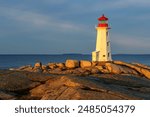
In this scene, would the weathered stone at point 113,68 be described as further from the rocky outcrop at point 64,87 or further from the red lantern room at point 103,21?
the rocky outcrop at point 64,87

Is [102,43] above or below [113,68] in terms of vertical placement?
above

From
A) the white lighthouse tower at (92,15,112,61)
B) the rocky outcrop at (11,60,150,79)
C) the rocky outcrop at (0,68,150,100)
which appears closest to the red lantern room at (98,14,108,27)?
the white lighthouse tower at (92,15,112,61)

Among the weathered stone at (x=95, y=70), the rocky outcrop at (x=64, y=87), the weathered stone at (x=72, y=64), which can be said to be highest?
the rocky outcrop at (x=64, y=87)

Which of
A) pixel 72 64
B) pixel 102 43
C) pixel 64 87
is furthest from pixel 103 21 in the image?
pixel 64 87

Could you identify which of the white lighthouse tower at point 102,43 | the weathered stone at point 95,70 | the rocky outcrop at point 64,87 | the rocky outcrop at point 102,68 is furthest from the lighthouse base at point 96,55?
the rocky outcrop at point 64,87

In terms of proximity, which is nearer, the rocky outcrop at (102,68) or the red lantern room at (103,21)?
the rocky outcrop at (102,68)

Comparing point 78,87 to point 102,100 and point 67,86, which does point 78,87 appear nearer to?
point 67,86

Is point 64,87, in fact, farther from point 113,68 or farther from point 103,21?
point 103,21

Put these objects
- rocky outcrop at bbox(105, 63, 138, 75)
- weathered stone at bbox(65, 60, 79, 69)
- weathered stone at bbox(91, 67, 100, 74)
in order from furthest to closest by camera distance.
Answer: weathered stone at bbox(65, 60, 79, 69)
rocky outcrop at bbox(105, 63, 138, 75)
weathered stone at bbox(91, 67, 100, 74)

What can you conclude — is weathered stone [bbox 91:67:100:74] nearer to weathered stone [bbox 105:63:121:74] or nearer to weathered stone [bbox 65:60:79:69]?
weathered stone [bbox 105:63:121:74]

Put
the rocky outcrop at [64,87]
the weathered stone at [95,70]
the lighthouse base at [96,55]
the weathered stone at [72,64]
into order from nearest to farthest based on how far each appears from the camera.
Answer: the rocky outcrop at [64,87] < the weathered stone at [95,70] < the weathered stone at [72,64] < the lighthouse base at [96,55]

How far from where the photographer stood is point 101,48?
169 feet

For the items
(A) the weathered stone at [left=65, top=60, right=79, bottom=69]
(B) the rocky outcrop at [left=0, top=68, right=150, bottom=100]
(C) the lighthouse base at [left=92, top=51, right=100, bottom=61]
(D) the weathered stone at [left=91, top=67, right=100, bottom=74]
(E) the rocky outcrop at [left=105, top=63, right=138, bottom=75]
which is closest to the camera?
(B) the rocky outcrop at [left=0, top=68, right=150, bottom=100]

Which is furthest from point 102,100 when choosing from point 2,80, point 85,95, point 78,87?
point 2,80
